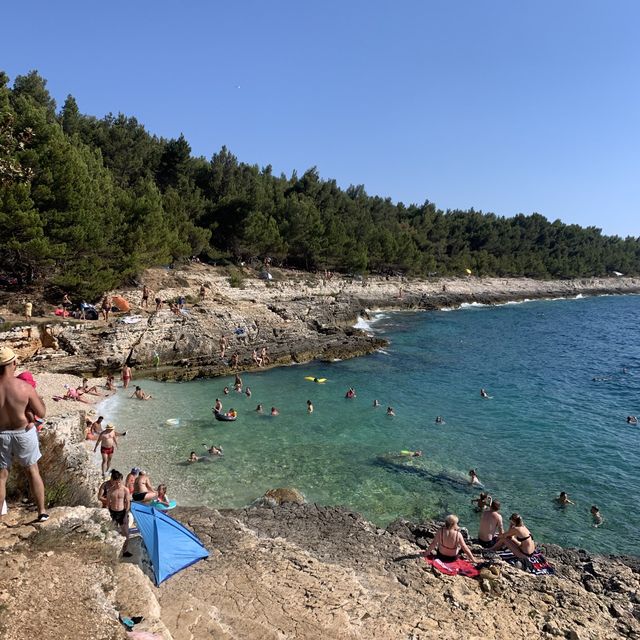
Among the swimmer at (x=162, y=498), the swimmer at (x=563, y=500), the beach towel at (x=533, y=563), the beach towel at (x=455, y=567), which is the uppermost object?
the beach towel at (x=455, y=567)

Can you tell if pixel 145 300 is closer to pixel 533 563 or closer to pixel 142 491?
pixel 142 491

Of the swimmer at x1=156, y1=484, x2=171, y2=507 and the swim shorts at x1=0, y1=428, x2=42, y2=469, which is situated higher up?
the swim shorts at x1=0, y1=428, x2=42, y2=469

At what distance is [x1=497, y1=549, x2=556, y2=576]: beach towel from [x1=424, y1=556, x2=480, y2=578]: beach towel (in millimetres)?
1412

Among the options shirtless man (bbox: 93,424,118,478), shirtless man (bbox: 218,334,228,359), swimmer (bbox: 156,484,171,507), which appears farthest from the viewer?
shirtless man (bbox: 218,334,228,359)

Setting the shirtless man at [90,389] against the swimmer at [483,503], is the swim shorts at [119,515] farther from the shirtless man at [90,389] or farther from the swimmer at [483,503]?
the shirtless man at [90,389]

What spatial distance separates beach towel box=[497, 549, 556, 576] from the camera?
33.5ft

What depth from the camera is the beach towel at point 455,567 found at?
372 inches

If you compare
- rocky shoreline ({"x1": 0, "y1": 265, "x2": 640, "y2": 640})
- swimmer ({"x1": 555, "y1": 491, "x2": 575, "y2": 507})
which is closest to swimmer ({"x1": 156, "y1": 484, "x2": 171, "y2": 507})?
rocky shoreline ({"x1": 0, "y1": 265, "x2": 640, "y2": 640})

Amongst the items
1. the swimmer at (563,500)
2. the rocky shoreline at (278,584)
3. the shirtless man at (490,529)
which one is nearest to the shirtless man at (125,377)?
the rocky shoreline at (278,584)

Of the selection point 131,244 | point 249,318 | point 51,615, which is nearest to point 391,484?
point 51,615

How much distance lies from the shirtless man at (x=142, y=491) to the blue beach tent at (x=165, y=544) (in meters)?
3.74

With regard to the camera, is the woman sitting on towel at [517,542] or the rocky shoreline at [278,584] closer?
the rocky shoreline at [278,584]

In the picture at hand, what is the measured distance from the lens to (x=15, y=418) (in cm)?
586

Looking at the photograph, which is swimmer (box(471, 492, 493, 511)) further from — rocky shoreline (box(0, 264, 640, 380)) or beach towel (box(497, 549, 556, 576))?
rocky shoreline (box(0, 264, 640, 380))
